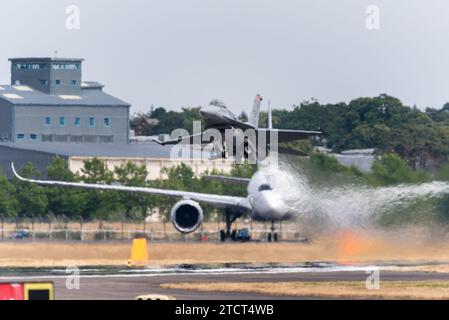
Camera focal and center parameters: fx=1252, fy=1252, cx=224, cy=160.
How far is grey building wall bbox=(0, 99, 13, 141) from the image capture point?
102688 millimetres

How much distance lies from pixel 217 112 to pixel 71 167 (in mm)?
32050

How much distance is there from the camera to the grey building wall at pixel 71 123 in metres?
100

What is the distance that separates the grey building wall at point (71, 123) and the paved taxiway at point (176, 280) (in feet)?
199

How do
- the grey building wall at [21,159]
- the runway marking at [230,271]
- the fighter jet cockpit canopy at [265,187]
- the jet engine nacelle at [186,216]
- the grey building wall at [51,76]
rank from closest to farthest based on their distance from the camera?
the runway marking at [230,271] → the fighter jet cockpit canopy at [265,187] → the jet engine nacelle at [186,216] → the grey building wall at [21,159] → the grey building wall at [51,76]

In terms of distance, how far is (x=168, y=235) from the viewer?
65.3 metres

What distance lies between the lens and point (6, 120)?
104 metres

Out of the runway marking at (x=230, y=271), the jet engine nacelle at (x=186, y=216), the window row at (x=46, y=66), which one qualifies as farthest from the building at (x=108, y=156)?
the runway marking at (x=230, y=271)

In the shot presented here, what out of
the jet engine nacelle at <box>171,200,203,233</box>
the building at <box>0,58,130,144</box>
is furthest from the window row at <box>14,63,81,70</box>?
the jet engine nacelle at <box>171,200,203,233</box>

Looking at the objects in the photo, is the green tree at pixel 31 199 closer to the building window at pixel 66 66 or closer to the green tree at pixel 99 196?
the green tree at pixel 99 196

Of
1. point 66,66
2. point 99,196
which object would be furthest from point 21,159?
point 66,66

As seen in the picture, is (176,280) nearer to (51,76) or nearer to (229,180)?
(229,180)

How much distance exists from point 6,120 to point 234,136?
52052 mm
